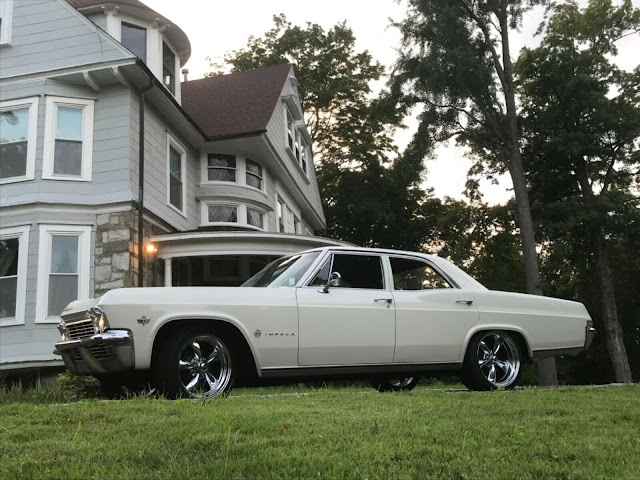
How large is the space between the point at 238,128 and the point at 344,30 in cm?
1990

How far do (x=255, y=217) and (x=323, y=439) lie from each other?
16.3 m

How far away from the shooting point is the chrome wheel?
19.2 feet

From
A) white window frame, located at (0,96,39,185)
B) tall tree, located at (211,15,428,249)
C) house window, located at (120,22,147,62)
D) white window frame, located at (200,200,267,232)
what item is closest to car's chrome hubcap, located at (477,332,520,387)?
white window frame, located at (0,96,39,185)

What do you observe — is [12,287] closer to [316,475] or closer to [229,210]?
[229,210]

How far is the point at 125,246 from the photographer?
13461 mm

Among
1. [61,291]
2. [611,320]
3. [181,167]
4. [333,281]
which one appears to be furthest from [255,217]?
[333,281]

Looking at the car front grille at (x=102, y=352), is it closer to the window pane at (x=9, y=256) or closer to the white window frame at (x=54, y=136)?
the window pane at (x=9, y=256)

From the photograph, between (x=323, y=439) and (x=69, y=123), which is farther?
(x=69, y=123)

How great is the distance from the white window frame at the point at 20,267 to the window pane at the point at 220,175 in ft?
20.3

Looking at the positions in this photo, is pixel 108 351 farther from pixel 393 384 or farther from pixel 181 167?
pixel 181 167

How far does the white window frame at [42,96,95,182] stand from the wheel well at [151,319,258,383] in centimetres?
916

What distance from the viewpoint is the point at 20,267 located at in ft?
43.9

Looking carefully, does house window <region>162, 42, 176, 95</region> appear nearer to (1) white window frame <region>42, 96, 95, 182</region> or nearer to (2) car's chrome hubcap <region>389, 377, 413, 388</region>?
(1) white window frame <region>42, 96, 95, 182</region>

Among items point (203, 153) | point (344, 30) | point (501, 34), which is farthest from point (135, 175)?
point (344, 30)
